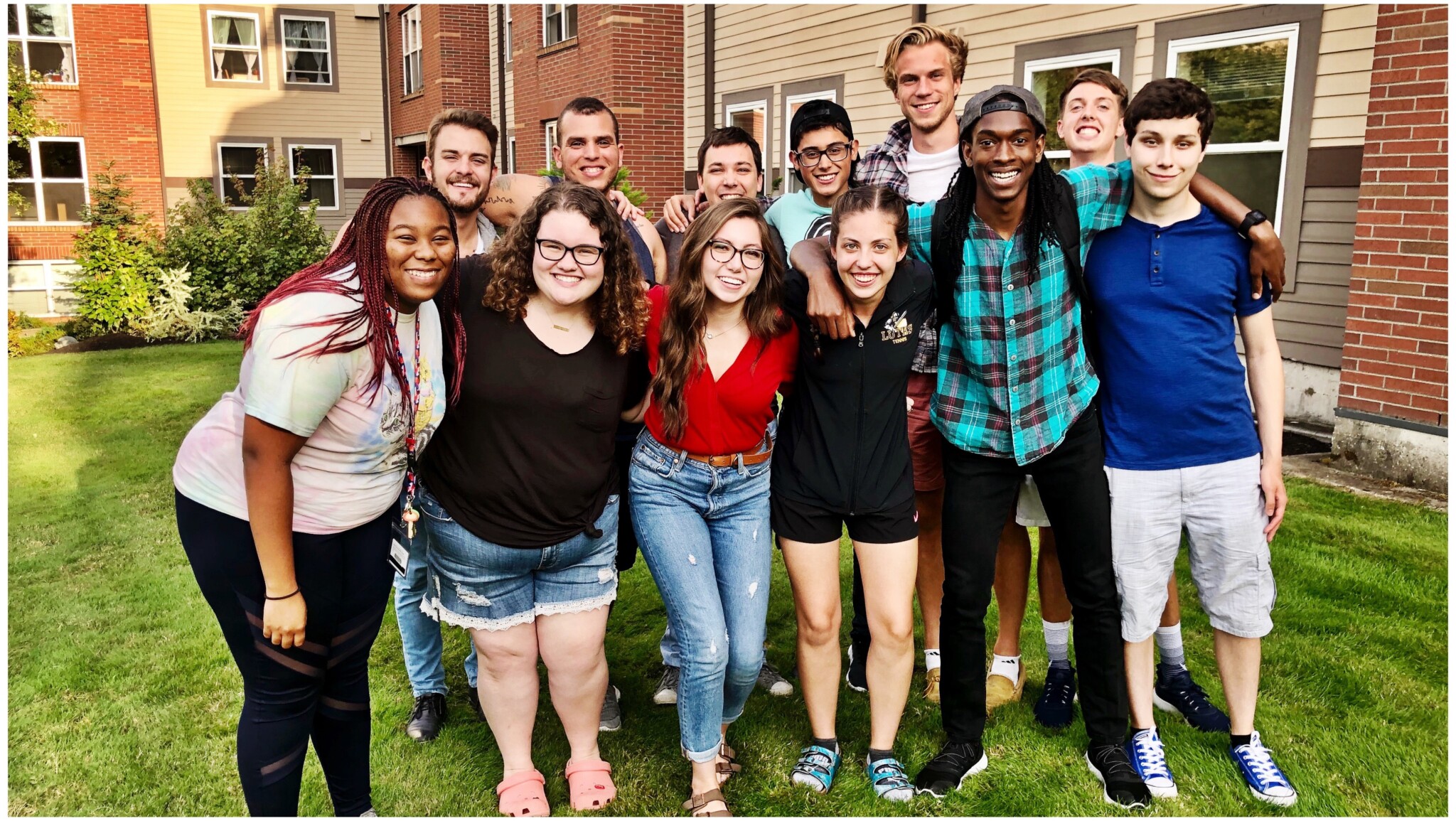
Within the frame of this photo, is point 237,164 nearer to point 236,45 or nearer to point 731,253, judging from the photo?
point 236,45

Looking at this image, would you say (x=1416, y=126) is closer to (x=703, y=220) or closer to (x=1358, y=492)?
(x=1358, y=492)

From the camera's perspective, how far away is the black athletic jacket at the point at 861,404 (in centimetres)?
304

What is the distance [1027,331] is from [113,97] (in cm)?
2466

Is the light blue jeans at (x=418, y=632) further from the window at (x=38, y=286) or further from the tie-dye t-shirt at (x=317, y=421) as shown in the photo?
the window at (x=38, y=286)

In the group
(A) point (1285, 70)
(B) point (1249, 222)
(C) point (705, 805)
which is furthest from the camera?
(A) point (1285, 70)

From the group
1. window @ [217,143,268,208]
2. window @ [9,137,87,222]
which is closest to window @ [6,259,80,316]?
window @ [9,137,87,222]

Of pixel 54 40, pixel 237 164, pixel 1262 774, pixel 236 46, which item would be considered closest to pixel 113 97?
pixel 54 40

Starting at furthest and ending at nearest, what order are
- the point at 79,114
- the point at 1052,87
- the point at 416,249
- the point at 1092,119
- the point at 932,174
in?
the point at 79,114 → the point at 1052,87 → the point at 1092,119 → the point at 932,174 → the point at 416,249

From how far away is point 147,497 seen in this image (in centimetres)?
698

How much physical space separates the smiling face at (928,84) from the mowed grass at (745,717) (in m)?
2.33

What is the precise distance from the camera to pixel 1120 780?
3.14m

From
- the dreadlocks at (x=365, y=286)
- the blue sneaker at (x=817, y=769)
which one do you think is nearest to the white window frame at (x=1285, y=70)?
the blue sneaker at (x=817, y=769)

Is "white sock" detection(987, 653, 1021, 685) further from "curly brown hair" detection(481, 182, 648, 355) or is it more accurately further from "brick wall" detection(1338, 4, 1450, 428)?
"brick wall" detection(1338, 4, 1450, 428)

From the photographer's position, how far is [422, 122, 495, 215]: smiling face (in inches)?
144
